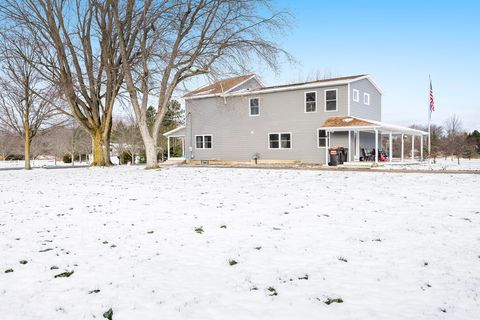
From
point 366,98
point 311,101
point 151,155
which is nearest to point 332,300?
point 151,155

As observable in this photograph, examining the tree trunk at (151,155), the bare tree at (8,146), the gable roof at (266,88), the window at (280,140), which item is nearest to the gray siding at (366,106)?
the gable roof at (266,88)

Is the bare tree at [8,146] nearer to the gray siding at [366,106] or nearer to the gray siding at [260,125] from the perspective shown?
the gray siding at [260,125]

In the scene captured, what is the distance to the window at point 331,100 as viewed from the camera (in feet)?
79.0

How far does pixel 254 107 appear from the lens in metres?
27.5

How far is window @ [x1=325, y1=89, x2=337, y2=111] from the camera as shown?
24.1m

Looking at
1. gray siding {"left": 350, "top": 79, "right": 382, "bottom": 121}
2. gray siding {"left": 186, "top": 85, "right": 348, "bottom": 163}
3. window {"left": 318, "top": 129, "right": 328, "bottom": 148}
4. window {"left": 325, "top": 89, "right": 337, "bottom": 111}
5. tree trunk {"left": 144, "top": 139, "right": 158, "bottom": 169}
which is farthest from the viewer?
gray siding {"left": 186, "top": 85, "right": 348, "bottom": 163}

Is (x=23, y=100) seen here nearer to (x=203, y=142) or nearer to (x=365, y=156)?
(x=203, y=142)

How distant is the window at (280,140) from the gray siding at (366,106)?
4.72m

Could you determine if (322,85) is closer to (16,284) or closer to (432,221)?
(432,221)

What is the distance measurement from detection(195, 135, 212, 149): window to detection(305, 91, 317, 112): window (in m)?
8.86

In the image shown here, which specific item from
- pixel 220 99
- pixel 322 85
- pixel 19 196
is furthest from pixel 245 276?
pixel 220 99

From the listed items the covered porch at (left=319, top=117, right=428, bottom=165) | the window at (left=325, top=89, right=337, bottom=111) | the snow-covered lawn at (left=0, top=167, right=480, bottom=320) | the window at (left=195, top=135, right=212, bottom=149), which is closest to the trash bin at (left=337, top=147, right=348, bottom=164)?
the covered porch at (left=319, top=117, right=428, bottom=165)

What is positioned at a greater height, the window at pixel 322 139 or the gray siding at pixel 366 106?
the gray siding at pixel 366 106

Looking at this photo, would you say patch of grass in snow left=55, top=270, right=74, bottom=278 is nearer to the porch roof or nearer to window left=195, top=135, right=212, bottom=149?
the porch roof
